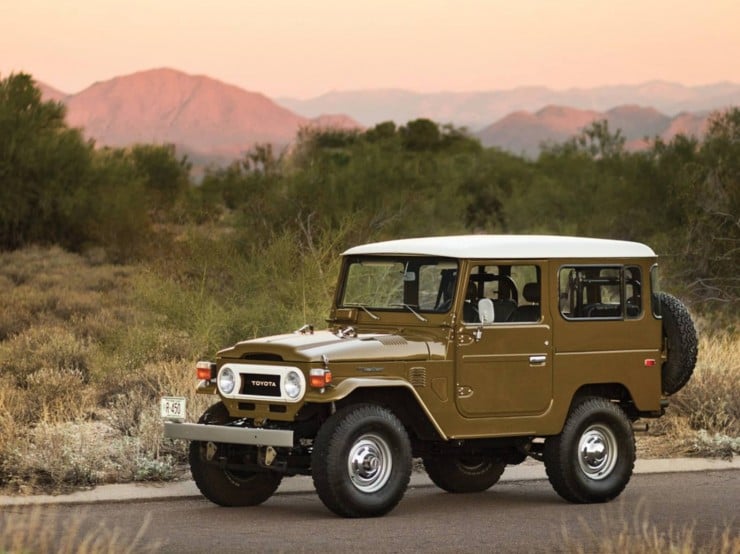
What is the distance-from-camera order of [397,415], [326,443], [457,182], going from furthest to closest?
[457,182]
[397,415]
[326,443]

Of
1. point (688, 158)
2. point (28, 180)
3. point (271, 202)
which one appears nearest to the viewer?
point (271, 202)

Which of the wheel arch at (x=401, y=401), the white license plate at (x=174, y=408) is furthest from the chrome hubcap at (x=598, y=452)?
the white license plate at (x=174, y=408)

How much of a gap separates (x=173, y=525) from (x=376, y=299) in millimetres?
3127

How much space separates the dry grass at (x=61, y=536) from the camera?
30.4 ft

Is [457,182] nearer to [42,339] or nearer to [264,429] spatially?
[42,339]

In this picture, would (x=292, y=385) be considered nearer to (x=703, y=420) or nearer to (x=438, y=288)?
(x=438, y=288)

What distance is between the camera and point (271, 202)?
35438mm

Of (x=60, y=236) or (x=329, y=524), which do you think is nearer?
(x=329, y=524)

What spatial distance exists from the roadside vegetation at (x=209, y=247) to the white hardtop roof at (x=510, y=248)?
284 centimetres

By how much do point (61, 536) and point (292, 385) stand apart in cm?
195

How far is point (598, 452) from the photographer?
12430 mm

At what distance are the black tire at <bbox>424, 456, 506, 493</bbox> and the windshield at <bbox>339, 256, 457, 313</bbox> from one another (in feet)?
4.88

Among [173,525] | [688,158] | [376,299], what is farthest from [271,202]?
[173,525]

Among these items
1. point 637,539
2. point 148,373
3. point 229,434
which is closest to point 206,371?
point 229,434
